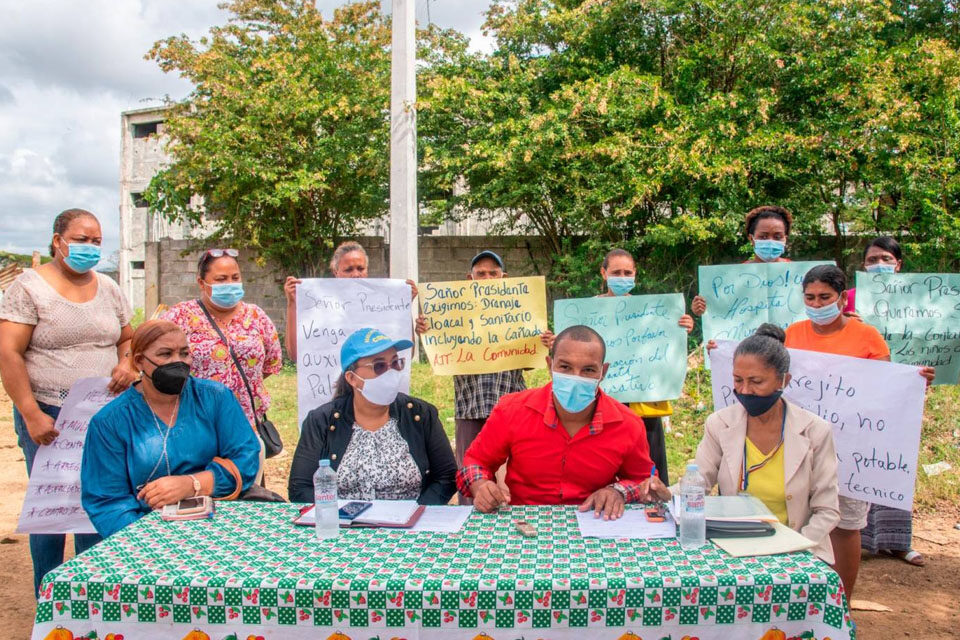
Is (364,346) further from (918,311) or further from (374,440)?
(918,311)

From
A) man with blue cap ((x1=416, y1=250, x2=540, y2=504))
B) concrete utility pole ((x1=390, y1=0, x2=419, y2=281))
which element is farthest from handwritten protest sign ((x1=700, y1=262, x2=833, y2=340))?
concrete utility pole ((x1=390, y1=0, x2=419, y2=281))

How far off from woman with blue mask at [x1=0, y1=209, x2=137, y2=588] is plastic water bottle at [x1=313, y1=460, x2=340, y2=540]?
1.66 meters

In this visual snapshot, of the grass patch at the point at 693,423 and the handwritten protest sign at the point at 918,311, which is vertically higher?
the handwritten protest sign at the point at 918,311

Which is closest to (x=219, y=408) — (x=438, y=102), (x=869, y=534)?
(x=869, y=534)

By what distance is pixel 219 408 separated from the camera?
3.57 m

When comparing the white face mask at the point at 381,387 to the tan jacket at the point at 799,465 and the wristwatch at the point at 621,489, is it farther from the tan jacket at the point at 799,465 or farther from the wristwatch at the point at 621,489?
the tan jacket at the point at 799,465

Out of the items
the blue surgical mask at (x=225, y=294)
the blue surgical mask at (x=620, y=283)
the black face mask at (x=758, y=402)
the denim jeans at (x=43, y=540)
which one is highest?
the blue surgical mask at (x=620, y=283)

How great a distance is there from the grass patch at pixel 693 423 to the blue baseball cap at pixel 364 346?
13.0ft

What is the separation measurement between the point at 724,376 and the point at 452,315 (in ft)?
5.98

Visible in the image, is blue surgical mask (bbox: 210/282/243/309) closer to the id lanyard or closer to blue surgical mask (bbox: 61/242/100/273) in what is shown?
blue surgical mask (bbox: 61/242/100/273)

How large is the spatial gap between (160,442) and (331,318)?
69.4 inches

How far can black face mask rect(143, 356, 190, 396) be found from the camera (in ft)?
11.0

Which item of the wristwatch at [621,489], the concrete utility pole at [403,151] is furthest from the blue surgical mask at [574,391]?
the concrete utility pole at [403,151]

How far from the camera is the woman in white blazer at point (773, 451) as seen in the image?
3160 mm
